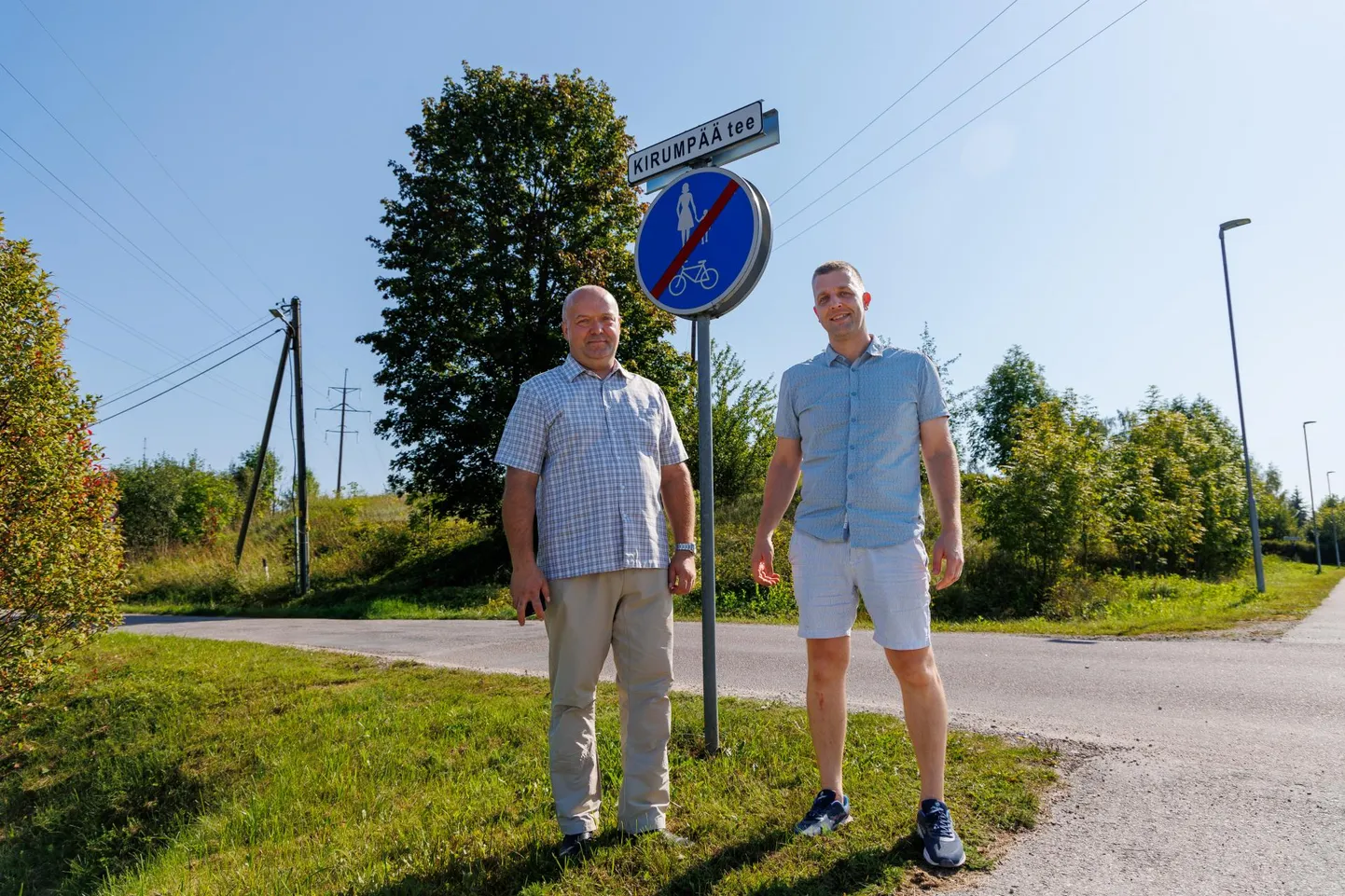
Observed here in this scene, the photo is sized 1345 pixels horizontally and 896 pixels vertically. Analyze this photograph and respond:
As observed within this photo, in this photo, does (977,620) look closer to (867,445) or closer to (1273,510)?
(867,445)

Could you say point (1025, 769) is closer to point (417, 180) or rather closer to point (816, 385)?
point (816, 385)

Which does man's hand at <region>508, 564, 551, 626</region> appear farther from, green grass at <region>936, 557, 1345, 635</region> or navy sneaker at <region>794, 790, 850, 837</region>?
green grass at <region>936, 557, 1345, 635</region>

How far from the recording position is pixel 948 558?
2.93m

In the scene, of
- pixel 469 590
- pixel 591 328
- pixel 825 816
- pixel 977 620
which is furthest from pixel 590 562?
pixel 469 590

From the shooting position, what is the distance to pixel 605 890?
8.78 ft

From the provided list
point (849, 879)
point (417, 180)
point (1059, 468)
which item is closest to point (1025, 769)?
point (849, 879)

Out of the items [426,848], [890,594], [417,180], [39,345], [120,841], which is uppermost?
[417,180]

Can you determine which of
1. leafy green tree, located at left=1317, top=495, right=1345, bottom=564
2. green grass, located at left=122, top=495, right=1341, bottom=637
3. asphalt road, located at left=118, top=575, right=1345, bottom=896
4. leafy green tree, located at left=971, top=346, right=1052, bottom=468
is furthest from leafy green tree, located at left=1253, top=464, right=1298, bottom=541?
asphalt road, located at left=118, top=575, right=1345, bottom=896

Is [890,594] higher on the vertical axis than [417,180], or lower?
lower

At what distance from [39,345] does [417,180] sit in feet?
49.0

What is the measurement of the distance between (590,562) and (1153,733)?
3094mm

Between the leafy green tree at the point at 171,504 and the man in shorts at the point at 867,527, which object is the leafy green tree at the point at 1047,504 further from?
the leafy green tree at the point at 171,504

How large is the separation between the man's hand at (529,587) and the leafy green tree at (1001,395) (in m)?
49.4

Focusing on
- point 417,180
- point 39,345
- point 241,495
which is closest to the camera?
point 39,345
